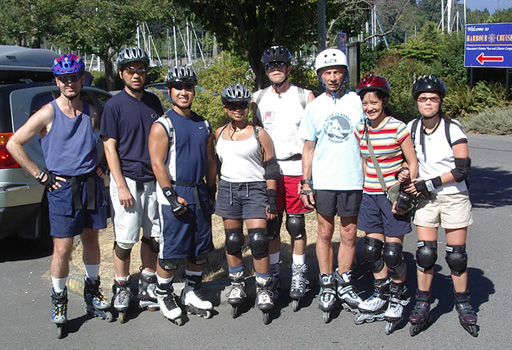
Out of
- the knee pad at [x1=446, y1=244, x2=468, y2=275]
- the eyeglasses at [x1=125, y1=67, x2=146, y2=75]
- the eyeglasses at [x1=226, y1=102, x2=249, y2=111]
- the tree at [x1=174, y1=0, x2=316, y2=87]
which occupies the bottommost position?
the knee pad at [x1=446, y1=244, x2=468, y2=275]

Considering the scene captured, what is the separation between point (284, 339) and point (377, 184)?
1.41 metres

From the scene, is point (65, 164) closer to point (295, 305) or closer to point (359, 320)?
point (295, 305)

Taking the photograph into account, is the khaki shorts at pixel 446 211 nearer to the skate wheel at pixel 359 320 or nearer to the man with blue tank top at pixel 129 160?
the skate wheel at pixel 359 320

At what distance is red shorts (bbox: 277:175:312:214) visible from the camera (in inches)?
189

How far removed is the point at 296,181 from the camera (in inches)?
189

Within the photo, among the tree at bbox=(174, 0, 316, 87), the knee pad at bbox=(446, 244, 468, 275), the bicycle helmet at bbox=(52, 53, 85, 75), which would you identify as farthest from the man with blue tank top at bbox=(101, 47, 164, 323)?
the tree at bbox=(174, 0, 316, 87)

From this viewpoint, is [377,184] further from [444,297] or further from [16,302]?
[16,302]

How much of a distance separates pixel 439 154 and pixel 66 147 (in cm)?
293

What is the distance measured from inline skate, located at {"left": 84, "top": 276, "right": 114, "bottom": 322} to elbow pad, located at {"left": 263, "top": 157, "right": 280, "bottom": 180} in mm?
1753

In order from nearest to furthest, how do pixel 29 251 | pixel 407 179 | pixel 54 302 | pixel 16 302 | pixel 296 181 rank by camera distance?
pixel 407 179, pixel 54 302, pixel 296 181, pixel 16 302, pixel 29 251

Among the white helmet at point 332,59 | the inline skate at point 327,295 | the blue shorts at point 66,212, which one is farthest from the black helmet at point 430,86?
the blue shorts at point 66,212

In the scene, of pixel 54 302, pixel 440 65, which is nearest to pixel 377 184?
pixel 54 302

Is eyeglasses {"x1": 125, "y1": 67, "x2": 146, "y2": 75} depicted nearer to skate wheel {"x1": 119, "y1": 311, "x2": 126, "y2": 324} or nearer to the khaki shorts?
skate wheel {"x1": 119, "y1": 311, "x2": 126, "y2": 324}

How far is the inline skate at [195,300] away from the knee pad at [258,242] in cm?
60
